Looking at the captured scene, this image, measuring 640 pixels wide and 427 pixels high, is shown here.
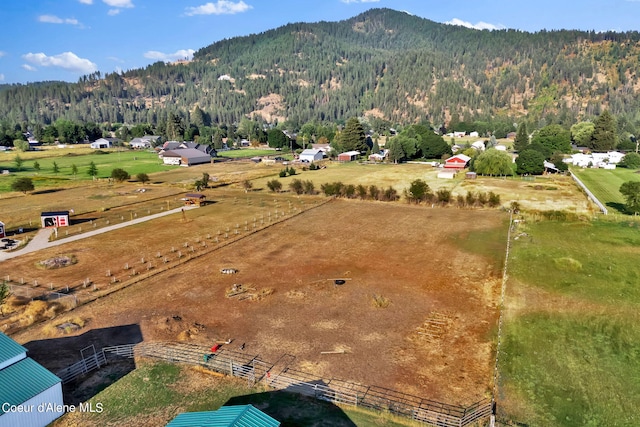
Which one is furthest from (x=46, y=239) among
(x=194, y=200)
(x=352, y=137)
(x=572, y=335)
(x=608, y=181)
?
(x=352, y=137)

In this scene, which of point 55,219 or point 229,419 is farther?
point 55,219

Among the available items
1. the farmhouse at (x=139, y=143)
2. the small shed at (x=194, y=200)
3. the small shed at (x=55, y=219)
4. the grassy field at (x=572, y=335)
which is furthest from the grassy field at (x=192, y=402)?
the farmhouse at (x=139, y=143)

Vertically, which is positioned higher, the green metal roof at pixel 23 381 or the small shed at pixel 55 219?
the small shed at pixel 55 219

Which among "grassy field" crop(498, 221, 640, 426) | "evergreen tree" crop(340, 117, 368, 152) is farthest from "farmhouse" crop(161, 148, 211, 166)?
"grassy field" crop(498, 221, 640, 426)

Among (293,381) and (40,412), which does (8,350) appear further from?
(293,381)

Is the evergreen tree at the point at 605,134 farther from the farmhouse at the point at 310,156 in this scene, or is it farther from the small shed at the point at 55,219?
the small shed at the point at 55,219

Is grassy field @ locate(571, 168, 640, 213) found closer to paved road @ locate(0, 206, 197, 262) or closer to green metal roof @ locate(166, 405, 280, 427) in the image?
green metal roof @ locate(166, 405, 280, 427)

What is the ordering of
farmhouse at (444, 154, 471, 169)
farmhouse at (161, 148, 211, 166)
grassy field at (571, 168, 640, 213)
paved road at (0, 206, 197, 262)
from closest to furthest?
paved road at (0, 206, 197, 262) < grassy field at (571, 168, 640, 213) < farmhouse at (444, 154, 471, 169) < farmhouse at (161, 148, 211, 166)
